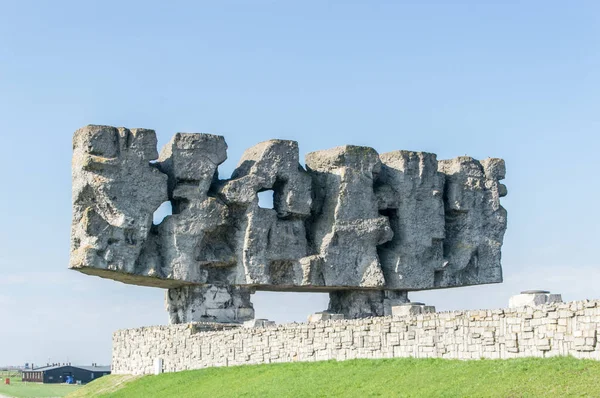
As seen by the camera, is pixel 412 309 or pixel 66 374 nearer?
pixel 412 309

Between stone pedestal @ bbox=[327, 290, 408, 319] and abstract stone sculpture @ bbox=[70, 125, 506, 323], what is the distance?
44 millimetres

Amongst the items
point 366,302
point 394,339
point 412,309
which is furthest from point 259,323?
point 394,339

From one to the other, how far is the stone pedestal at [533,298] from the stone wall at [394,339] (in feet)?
8.50

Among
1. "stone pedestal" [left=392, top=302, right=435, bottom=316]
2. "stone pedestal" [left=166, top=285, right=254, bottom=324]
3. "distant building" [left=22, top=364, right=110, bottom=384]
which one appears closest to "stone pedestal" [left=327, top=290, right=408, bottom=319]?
"stone pedestal" [left=166, top=285, right=254, bottom=324]

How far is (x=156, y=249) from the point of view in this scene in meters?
33.8

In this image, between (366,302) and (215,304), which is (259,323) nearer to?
(215,304)

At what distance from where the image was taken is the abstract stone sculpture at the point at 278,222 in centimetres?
3283

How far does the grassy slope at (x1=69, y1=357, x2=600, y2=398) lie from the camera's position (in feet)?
59.4

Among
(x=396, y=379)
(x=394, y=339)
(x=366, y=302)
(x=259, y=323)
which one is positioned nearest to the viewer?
(x=396, y=379)

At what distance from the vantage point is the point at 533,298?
24312mm

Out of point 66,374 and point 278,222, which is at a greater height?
point 278,222

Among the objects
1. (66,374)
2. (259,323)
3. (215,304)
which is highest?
(215,304)

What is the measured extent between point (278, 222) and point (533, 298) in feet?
40.5

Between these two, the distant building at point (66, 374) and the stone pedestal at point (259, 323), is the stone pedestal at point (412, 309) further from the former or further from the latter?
the distant building at point (66, 374)
